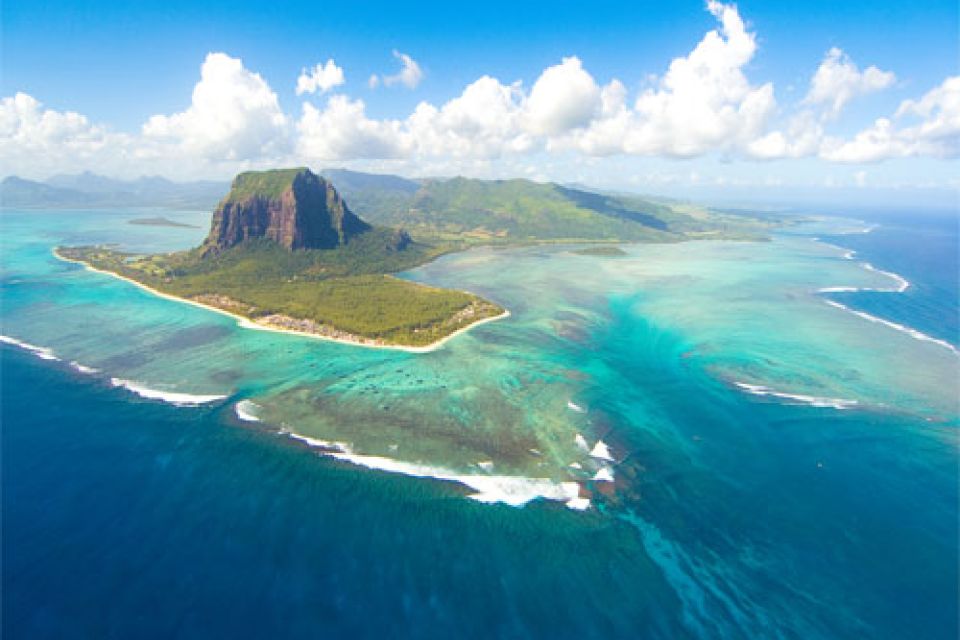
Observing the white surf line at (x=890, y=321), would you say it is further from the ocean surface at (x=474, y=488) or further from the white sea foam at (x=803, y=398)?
the white sea foam at (x=803, y=398)

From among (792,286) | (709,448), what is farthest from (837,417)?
(792,286)

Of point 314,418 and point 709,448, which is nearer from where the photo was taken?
point 709,448

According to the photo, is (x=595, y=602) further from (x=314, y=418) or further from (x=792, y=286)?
(x=792, y=286)

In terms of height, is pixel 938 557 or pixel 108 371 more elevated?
pixel 108 371

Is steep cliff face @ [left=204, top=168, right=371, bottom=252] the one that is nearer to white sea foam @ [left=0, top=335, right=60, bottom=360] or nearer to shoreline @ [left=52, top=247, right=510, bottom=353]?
shoreline @ [left=52, top=247, right=510, bottom=353]

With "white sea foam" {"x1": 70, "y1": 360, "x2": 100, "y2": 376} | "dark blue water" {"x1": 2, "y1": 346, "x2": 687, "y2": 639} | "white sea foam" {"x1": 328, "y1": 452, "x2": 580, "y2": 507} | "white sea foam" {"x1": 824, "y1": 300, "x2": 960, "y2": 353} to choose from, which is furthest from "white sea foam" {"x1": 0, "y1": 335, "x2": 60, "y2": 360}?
"white sea foam" {"x1": 824, "y1": 300, "x2": 960, "y2": 353}

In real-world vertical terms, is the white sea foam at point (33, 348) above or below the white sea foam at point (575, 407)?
above

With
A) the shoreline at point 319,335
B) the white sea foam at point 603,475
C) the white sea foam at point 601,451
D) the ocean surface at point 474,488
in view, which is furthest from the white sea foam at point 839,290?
the white sea foam at point 603,475
